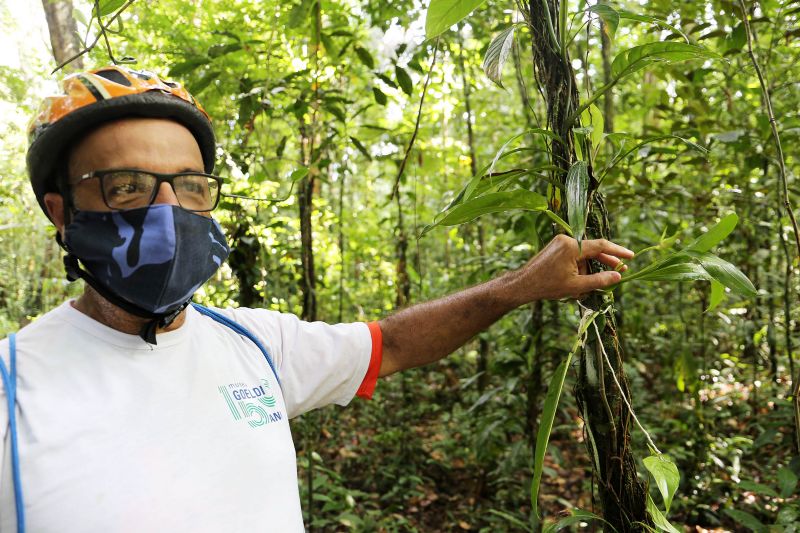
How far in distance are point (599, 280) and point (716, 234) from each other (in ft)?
0.70

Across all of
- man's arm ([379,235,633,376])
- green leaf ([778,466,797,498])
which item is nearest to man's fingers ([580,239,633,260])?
man's arm ([379,235,633,376])

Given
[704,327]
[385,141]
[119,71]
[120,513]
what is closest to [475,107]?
[385,141]

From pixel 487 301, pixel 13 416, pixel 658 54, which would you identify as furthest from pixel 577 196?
pixel 13 416

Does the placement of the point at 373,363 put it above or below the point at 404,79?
below

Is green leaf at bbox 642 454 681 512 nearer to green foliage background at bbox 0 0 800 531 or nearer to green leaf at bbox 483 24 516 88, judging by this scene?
green leaf at bbox 483 24 516 88

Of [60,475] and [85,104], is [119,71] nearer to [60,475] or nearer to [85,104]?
[85,104]

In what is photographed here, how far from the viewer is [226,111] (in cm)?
361

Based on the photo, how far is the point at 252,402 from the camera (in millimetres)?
1316

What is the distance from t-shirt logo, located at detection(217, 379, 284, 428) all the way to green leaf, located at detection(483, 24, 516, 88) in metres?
0.82

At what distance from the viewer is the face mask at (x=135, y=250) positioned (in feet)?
3.87

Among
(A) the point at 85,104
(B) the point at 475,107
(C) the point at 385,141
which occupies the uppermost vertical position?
(B) the point at 475,107

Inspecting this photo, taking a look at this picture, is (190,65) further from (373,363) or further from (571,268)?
(571,268)

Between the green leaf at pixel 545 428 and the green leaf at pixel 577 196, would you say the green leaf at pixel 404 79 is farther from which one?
the green leaf at pixel 545 428

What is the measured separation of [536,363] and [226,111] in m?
2.34
